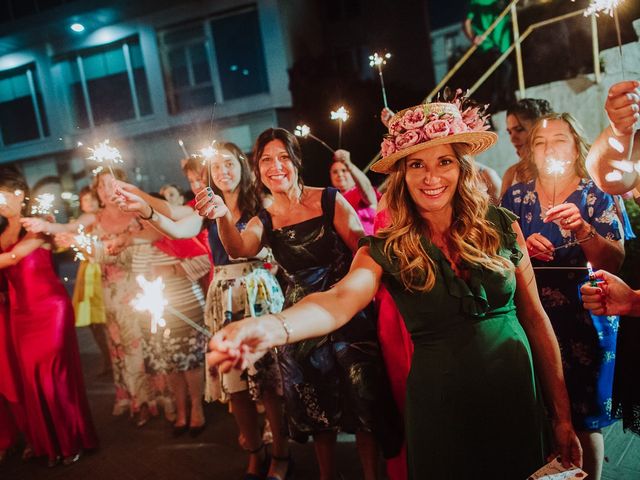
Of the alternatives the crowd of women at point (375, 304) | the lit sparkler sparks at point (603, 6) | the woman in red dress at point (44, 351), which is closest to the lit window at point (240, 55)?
the crowd of women at point (375, 304)

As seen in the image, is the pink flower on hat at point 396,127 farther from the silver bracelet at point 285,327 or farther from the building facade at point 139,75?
the building facade at point 139,75

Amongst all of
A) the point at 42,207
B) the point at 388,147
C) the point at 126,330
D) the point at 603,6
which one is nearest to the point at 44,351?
the point at 126,330

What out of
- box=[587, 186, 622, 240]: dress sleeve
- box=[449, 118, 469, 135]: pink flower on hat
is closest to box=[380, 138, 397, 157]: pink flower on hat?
box=[449, 118, 469, 135]: pink flower on hat

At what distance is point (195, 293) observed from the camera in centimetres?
423

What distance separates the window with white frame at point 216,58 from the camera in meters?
14.4

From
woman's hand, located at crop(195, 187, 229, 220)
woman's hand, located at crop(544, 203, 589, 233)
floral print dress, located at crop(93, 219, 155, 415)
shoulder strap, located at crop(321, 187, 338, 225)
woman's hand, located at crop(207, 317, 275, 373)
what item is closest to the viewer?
woman's hand, located at crop(207, 317, 275, 373)

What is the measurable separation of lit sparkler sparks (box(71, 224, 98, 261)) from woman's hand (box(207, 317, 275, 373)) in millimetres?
2378

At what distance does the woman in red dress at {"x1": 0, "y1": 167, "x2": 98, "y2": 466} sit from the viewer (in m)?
3.90

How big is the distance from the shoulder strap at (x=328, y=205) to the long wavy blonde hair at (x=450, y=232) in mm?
758

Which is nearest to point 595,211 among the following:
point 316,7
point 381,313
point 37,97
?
point 381,313

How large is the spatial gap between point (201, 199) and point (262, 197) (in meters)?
1.06

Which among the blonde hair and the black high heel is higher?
the blonde hair

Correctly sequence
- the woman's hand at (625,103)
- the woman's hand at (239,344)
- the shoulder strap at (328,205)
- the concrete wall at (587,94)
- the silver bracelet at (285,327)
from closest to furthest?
the woman's hand at (239,344)
the silver bracelet at (285,327)
the woman's hand at (625,103)
the shoulder strap at (328,205)
the concrete wall at (587,94)

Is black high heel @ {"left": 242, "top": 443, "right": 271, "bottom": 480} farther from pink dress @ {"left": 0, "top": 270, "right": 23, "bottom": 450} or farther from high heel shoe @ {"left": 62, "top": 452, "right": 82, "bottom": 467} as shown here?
pink dress @ {"left": 0, "top": 270, "right": 23, "bottom": 450}
